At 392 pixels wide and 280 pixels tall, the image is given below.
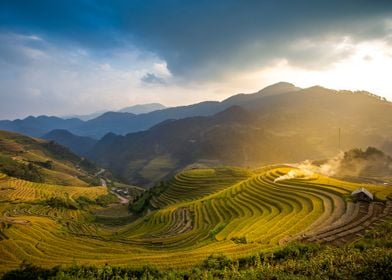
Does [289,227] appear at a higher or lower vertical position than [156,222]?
higher

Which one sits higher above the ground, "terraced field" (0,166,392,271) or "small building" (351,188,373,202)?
"small building" (351,188,373,202)

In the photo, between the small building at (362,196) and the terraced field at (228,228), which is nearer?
the terraced field at (228,228)

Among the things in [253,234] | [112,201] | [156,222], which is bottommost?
[112,201]

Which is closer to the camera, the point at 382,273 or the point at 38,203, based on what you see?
the point at 382,273

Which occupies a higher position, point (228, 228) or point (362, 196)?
point (362, 196)

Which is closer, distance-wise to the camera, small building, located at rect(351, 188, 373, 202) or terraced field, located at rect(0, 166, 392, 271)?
terraced field, located at rect(0, 166, 392, 271)

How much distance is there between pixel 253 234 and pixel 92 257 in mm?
15084

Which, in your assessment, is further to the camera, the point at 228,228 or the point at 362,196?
the point at 362,196

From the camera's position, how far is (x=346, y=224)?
28984 millimetres

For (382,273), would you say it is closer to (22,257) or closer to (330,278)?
(330,278)

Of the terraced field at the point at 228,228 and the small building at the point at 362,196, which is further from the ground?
the small building at the point at 362,196

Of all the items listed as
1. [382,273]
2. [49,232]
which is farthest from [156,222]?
[382,273]

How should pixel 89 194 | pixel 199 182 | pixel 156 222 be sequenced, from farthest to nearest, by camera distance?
pixel 89 194, pixel 199 182, pixel 156 222

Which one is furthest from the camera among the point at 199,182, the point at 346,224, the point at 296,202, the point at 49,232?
A: the point at 199,182
